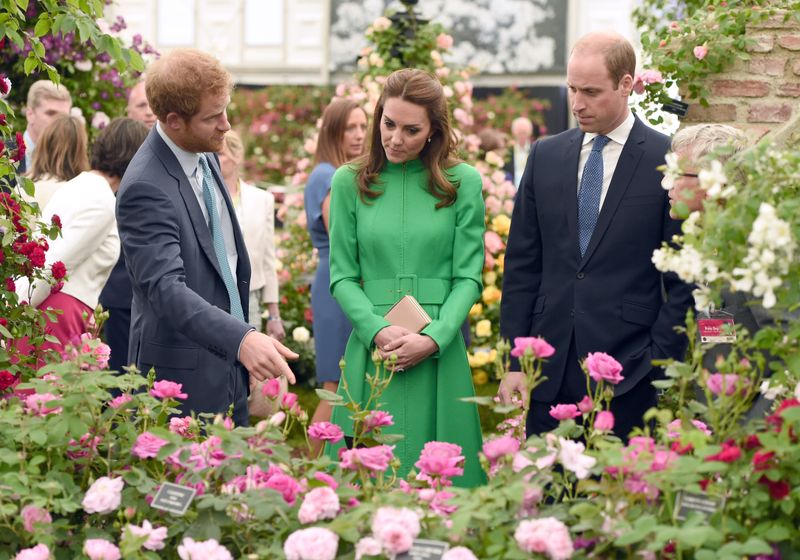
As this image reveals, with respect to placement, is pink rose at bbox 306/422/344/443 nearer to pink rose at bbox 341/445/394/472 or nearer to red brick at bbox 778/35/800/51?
pink rose at bbox 341/445/394/472

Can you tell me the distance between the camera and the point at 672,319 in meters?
3.20

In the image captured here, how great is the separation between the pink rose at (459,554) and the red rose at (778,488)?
1.67 ft

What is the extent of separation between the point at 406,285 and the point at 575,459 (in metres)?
1.47

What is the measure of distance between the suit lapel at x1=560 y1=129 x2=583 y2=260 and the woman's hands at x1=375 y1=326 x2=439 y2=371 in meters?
0.53

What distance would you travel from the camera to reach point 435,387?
3.41 meters

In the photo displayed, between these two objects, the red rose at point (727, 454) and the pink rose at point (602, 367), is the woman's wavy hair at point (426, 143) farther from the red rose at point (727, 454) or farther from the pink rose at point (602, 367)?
the red rose at point (727, 454)

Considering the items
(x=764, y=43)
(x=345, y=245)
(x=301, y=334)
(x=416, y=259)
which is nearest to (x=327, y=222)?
(x=301, y=334)

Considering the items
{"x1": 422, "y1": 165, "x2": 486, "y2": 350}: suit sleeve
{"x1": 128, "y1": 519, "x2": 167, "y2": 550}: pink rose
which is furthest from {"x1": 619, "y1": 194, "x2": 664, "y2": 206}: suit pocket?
{"x1": 128, "y1": 519, "x2": 167, "y2": 550}: pink rose

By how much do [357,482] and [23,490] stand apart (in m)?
0.75

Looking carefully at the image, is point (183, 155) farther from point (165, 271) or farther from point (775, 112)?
point (775, 112)

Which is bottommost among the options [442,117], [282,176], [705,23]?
[282,176]

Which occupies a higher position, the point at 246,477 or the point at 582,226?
the point at 582,226

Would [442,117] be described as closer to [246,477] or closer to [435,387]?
[435,387]

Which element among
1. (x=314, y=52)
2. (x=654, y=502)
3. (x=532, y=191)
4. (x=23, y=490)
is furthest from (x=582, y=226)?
(x=314, y=52)
